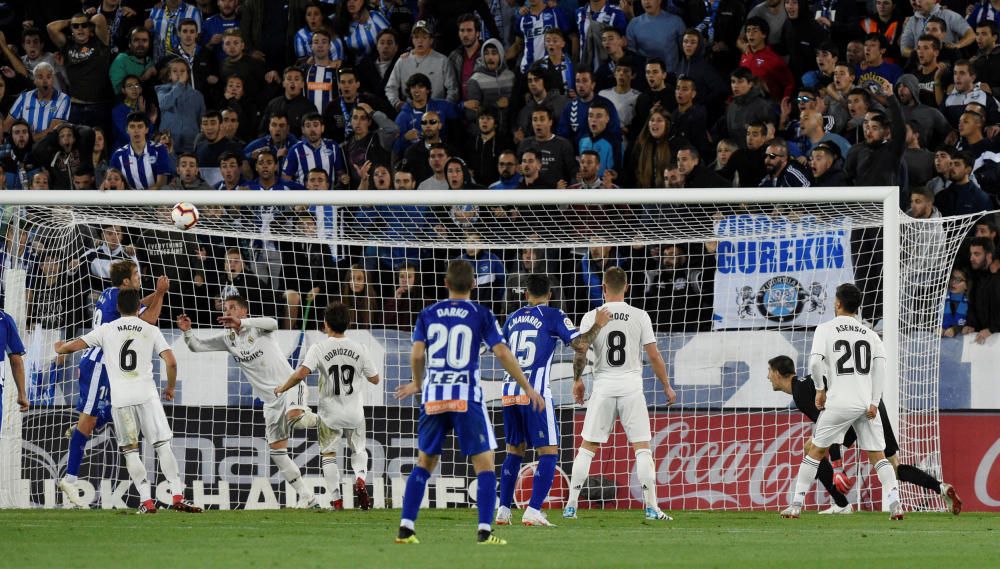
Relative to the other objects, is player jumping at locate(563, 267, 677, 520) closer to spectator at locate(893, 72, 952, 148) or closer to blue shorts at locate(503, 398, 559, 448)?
blue shorts at locate(503, 398, 559, 448)

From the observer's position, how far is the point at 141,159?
60.2ft

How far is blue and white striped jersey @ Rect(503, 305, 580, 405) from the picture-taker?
11469 mm

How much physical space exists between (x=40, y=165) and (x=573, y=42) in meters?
7.37

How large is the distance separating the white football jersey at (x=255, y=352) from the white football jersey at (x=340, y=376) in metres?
0.59

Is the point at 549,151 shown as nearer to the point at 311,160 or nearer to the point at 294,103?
the point at 311,160

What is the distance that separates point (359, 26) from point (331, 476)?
8.33m

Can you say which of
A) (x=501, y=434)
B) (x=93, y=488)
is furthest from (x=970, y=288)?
(x=93, y=488)

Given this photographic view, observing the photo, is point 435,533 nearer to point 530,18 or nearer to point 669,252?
point 669,252

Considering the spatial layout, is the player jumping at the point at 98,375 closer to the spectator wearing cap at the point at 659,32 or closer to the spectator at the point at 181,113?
the spectator at the point at 181,113

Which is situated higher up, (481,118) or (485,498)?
(481,118)

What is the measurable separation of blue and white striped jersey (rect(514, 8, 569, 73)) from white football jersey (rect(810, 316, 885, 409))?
7860 millimetres

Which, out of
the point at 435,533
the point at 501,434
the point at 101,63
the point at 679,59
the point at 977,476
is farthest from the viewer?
the point at 101,63

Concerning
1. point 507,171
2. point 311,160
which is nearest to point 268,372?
point 507,171

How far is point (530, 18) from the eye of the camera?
19219 millimetres
